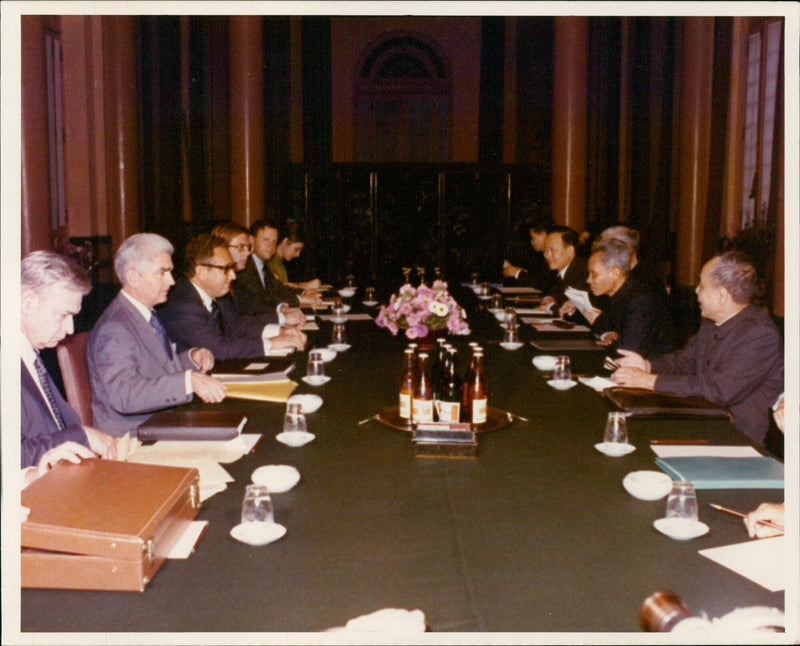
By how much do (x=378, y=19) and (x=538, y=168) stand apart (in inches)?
185

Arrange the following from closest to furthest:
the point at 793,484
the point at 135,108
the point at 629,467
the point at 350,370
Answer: the point at 793,484 → the point at 629,467 → the point at 350,370 → the point at 135,108

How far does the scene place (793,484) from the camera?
60.9 inches

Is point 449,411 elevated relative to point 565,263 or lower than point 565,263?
lower

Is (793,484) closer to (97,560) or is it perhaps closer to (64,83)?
(97,560)

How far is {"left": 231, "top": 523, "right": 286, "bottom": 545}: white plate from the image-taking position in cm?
160

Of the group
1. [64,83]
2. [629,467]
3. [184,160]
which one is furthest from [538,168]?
[629,467]

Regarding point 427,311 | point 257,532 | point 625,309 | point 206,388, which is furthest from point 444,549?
point 625,309

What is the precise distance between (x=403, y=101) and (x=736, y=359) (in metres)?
11.2

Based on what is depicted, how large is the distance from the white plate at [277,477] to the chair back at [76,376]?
1.18 metres

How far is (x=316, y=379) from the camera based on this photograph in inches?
122

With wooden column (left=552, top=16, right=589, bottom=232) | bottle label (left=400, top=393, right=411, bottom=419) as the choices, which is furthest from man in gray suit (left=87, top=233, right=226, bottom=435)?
wooden column (left=552, top=16, right=589, bottom=232)

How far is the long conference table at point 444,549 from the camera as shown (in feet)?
4.40

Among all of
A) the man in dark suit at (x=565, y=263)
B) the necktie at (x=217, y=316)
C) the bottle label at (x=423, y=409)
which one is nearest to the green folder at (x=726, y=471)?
the bottle label at (x=423, y=409)

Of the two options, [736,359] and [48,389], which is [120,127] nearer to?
[48,389]
